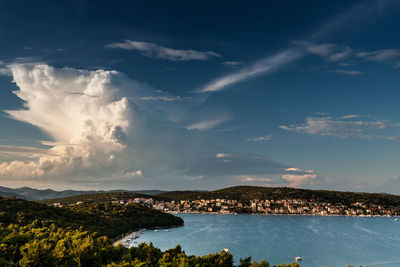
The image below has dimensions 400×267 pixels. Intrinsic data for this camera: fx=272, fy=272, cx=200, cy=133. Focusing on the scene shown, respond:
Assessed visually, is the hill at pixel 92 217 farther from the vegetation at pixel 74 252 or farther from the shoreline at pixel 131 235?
the shoreline at pixel 131 235

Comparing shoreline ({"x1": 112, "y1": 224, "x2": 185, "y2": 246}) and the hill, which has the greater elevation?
the hill

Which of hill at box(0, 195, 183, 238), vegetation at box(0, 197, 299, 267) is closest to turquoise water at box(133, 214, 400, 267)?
hill at box(0, 195, 183, 238)

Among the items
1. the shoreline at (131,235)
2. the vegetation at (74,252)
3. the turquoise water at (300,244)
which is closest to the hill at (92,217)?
the vegetation at (74,252)

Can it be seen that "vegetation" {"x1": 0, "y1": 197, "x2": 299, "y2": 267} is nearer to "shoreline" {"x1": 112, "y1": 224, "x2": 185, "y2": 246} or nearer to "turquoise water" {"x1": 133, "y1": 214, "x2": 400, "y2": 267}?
"shoreline" {"x1": 112, "y1": 224, "x2": 185, "y2": 246}

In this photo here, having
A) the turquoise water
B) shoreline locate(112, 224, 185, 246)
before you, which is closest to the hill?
shoreline locate(112, 224, 185, 246)

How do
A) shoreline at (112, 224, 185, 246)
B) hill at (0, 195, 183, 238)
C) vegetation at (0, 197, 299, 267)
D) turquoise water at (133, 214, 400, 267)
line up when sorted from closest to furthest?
vegetation at (0, 197, 299, 267) → hill at (0, 195, 183, 238) → turquoise water at (133, 214, 400, 267) → shoreline at (112, 224, 185, 246)

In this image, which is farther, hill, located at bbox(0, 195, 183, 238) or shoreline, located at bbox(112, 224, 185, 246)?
shoreline, located at bbox(112, 224, 185, 246)

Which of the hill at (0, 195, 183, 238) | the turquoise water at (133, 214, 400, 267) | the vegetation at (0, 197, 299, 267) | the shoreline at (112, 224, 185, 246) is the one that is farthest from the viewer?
the shoreline at (112, 224, 185, 246)

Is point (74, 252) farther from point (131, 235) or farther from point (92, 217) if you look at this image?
point (92, 217)

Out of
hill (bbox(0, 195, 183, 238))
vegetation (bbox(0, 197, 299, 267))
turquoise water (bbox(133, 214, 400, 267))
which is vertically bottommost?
turquoise water (bbox(133, 214, 400, 267))

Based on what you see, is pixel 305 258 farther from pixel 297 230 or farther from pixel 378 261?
pixel 297 230

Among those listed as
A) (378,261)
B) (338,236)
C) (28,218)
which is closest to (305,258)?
(378,261)
